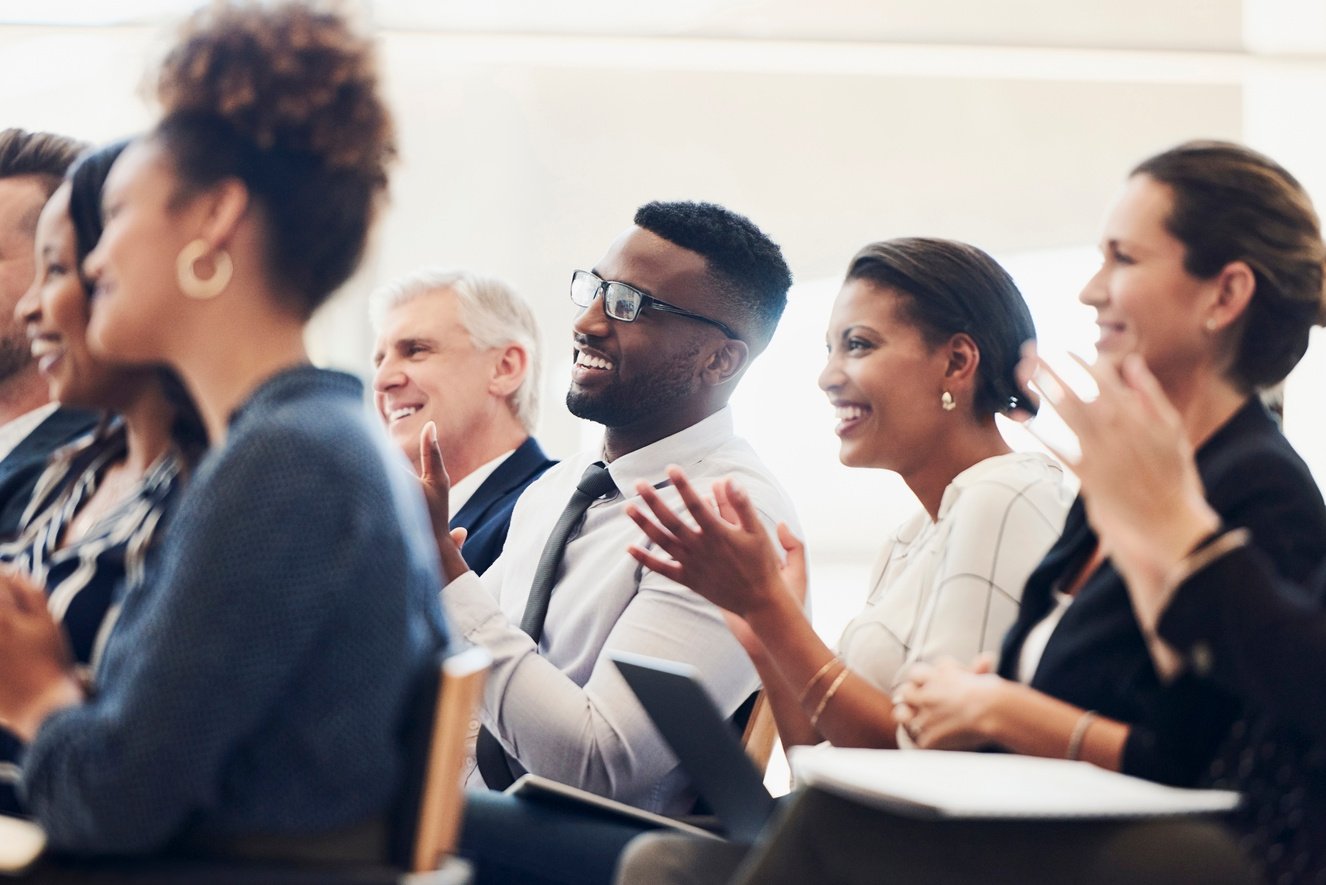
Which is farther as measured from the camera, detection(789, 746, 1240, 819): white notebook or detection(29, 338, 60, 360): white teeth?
detection(29, 338, 60, 360): white teeth

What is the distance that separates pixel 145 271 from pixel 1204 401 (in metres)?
1.20

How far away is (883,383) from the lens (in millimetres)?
2342

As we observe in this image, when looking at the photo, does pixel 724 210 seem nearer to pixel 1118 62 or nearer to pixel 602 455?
pixel 602 455

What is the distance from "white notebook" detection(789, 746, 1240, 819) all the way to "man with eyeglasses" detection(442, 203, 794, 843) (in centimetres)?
84

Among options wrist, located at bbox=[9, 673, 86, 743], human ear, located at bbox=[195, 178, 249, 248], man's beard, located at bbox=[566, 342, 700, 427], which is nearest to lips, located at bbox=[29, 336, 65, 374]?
human ear, located at bbox=[195, 178, 249, 248]

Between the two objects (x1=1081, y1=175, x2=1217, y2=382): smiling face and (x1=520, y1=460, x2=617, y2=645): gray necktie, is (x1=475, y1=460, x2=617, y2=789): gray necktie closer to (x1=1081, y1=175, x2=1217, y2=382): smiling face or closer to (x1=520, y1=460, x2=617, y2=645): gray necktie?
(x1=520, y1=460, x2=617, y2=645): gray necktie

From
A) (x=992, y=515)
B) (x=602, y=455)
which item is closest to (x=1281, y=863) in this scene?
(x=992, y=515)

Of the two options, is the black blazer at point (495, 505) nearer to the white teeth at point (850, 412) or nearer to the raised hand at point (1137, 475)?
the white teeth at point (850, 412)

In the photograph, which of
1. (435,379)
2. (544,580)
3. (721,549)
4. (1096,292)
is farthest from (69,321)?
(435,379)

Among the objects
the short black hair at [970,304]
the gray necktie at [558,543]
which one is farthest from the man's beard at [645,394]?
the short black hair at [970,304]

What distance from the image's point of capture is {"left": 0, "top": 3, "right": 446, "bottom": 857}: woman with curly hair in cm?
111

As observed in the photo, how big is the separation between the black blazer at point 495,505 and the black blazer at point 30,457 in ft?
3.06

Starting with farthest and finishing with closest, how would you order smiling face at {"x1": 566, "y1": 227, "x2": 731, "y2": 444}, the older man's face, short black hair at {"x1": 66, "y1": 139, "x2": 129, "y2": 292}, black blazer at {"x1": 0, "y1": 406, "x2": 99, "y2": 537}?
smiling face at {"x1": 566, "y1": 227, "x2": 731, "y2": 444} → the older man's face → black blazer at {"x1": 0, "y1": 406, "x2": 99, "y2": 537} → short black hair at {"x1": 66, "y1": 139, "x2": 129, "y2": 292}

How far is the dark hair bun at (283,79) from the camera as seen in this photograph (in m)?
1.29
